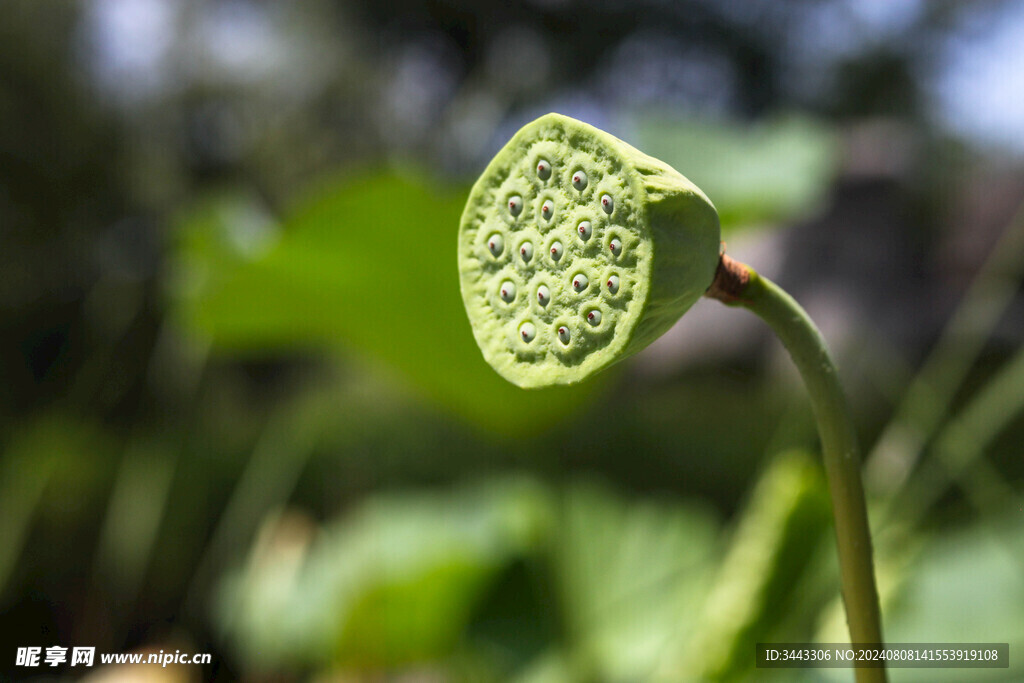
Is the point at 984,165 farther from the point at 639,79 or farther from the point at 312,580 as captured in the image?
the point at 312,580

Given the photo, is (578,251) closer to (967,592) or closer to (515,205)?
(515,205)

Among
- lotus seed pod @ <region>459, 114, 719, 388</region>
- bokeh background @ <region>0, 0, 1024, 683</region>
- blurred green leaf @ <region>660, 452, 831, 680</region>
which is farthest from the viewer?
bokeh background @ <region>0, 0, 1024, 683</region>

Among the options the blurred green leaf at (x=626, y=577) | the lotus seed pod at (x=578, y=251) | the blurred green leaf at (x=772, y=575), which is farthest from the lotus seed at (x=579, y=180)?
the blurred green leaf at (x=626, y=577)

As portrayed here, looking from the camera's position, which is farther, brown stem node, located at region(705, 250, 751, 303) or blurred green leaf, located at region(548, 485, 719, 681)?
blurred green leaf, located at region(548, 485, 719, 681)

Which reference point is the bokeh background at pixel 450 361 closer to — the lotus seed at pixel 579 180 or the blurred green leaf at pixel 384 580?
the blurred green leaf at pixel 384 580

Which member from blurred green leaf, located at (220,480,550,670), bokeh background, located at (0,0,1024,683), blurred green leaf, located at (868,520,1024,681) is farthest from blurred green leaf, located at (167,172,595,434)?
blurred green leaf, located at (868,520,1024,681)

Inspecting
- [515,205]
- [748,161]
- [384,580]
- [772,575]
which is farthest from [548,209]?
[748,161]

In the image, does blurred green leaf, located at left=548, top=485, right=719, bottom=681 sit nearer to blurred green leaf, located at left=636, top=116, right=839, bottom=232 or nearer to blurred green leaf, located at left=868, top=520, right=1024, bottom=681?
blurred green leaf, located at left=868, top=520, right=1024, bottom=681
